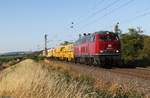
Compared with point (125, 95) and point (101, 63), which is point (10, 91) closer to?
point (125, 95)

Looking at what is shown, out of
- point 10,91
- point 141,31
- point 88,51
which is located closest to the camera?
point 10,91

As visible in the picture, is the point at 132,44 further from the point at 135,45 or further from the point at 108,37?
the point at 108,37

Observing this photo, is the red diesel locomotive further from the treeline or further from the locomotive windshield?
the treeline

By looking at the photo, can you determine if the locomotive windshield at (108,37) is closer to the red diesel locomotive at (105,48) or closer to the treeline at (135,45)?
the red diesel locomotive at (105,48)

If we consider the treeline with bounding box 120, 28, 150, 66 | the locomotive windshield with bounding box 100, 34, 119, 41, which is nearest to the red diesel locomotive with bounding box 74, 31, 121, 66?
the locomotive windshield with bounding box 100, 34, 119, 41

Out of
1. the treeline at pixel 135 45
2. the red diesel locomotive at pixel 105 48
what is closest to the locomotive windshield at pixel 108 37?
the red diesel locomotive at pixel 105 48

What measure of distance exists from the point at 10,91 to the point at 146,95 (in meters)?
5.67

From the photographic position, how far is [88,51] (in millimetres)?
43625

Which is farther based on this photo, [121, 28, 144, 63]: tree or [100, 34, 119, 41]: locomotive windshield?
[121, 28, 144, 63]: tree

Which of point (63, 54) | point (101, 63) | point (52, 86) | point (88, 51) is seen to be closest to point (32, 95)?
point (52, 86)

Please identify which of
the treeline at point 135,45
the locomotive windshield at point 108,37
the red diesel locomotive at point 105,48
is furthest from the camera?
the treeline at point 135,45

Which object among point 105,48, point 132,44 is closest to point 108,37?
point 105,48

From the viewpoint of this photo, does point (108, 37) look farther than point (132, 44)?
No

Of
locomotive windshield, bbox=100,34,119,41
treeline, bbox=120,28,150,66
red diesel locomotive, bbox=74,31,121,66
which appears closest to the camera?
red diesel locomotive, bbox=74,31,121,66
